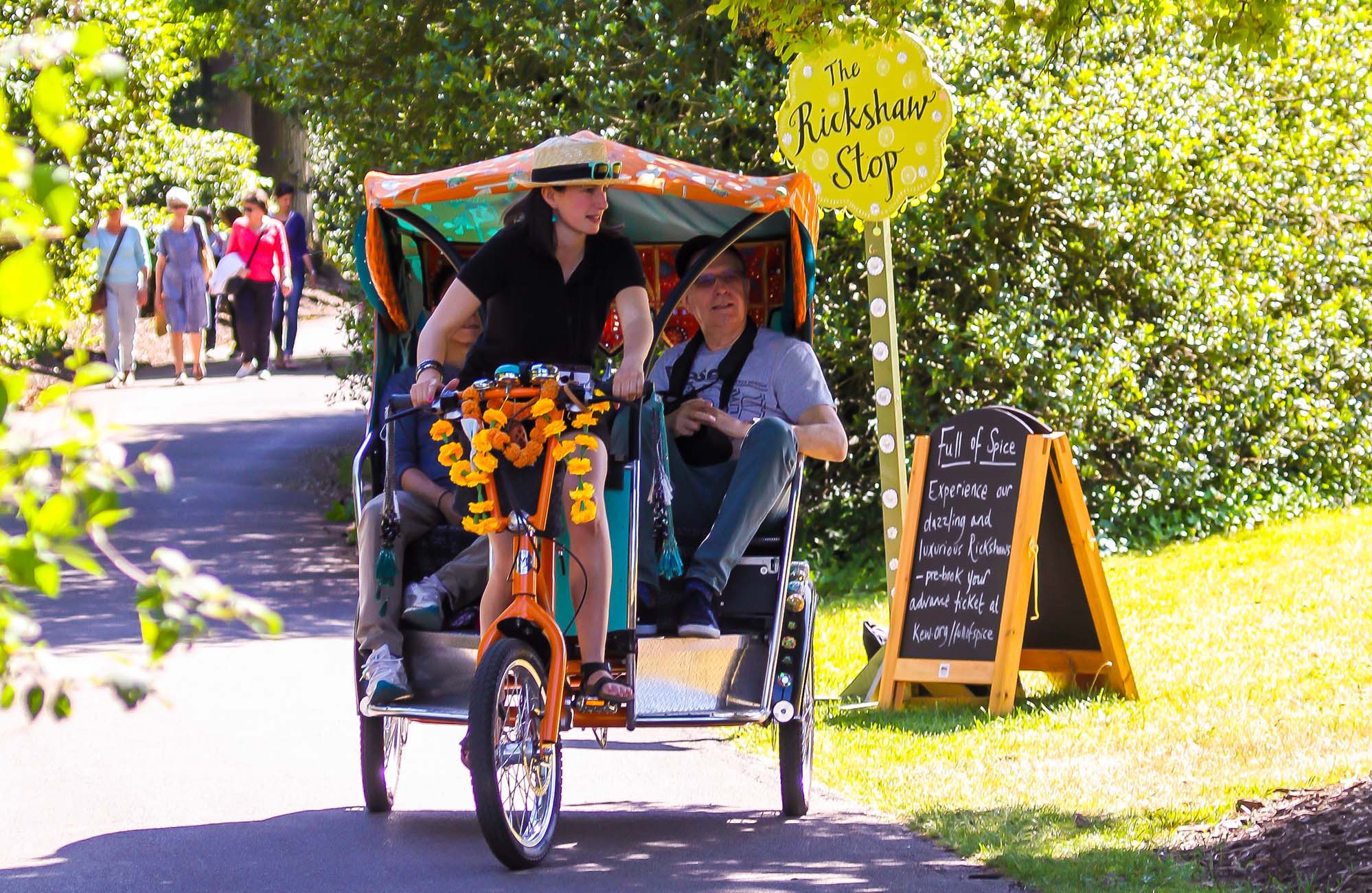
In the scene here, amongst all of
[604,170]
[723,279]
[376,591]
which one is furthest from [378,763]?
[723,279]

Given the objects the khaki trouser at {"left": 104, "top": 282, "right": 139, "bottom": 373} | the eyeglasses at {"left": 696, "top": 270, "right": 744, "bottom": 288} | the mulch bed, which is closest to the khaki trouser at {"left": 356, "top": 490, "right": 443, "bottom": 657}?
the eyeglasses at {"left": 696, "top": 270, "right": 744, "bottom": 288}

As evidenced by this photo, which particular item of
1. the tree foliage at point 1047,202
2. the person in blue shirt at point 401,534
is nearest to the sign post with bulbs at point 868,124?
the person in blue shirt at point 401,534

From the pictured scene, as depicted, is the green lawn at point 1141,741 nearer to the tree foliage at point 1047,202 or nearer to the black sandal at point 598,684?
the black sandal at point 598,684

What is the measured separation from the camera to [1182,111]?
12.9 m

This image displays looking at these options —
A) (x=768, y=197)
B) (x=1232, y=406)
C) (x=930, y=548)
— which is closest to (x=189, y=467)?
(x=1232, y=406)

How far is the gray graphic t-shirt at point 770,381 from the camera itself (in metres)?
7.27

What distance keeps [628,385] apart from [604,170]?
2.73 ft

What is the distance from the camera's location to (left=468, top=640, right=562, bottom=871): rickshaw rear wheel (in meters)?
5.45

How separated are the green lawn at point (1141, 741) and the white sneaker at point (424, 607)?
5.70 feet

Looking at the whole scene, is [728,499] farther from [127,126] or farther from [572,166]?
[127,126]

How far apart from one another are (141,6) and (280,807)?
54.3ft

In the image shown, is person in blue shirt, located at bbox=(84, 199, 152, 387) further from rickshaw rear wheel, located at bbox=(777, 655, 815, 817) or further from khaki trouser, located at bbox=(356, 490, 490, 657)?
rickshaw rear wheel, located at bbox=(777, 655, 815, 817)

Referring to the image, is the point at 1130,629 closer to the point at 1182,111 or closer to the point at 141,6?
the point at 1182,111

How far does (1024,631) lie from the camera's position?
328 inches
